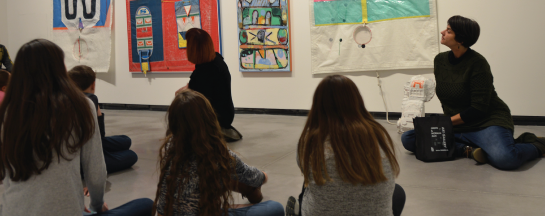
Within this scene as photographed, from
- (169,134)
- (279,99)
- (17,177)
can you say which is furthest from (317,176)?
A: (279,99)

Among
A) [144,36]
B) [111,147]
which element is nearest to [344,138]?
[111,147]

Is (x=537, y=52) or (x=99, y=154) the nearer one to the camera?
(x=99, y=154)

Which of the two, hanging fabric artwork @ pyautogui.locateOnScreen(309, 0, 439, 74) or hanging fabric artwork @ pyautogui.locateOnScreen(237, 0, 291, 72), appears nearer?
hanging fabric artwork @ pyautogui.locateOnScreen(309, 0, 439, 74)

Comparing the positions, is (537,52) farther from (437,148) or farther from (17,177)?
(17,177)

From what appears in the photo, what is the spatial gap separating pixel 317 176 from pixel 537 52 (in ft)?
14.5

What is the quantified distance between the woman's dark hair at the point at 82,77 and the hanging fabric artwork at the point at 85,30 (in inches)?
202

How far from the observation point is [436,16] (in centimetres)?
529

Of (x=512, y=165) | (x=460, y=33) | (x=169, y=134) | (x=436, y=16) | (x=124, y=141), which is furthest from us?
(x=436, y=16)

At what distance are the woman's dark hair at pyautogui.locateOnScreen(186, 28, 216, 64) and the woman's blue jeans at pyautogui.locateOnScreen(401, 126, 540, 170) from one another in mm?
2311

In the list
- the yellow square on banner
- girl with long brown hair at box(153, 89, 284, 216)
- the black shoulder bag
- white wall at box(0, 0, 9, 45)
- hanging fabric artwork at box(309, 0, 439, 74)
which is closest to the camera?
girl with long brown hair at box(153, 89, 284, 216)

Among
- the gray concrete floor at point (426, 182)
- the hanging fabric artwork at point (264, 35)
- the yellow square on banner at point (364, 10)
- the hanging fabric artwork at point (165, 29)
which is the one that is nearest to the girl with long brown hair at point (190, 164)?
the gray concrete floor at point (426, 182)

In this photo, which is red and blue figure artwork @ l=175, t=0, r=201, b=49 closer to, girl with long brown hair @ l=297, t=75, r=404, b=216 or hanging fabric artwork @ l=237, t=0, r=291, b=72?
hanging fabric artwork @ l=237, t=0, r=291, b=72

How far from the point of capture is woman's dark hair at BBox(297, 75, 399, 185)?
151cm

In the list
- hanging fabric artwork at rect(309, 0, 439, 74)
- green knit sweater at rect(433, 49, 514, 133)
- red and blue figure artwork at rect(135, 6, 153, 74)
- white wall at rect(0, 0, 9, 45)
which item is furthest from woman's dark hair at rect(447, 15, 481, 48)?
white wall at rect(0, 0, 9, 45)
